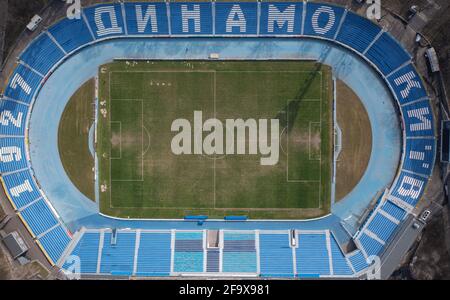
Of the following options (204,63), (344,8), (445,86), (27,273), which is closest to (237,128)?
(204,63)

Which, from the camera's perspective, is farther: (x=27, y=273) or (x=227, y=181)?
(x=227, y=181)

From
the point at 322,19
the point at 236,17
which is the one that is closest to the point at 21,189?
the point at 236,17

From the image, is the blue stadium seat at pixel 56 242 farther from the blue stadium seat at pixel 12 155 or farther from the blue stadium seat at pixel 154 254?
the blue stadium seat at pixel 154 254

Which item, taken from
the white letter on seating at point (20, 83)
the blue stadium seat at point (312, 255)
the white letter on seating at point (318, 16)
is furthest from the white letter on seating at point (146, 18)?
the blue stadium seat at point (312, 255)

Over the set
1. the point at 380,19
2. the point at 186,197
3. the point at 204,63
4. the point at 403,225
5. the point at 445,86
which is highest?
the point at 380,19

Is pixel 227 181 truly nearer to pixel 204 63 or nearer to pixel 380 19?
pixel 204 63

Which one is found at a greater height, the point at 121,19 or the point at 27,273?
the point at 121,19
